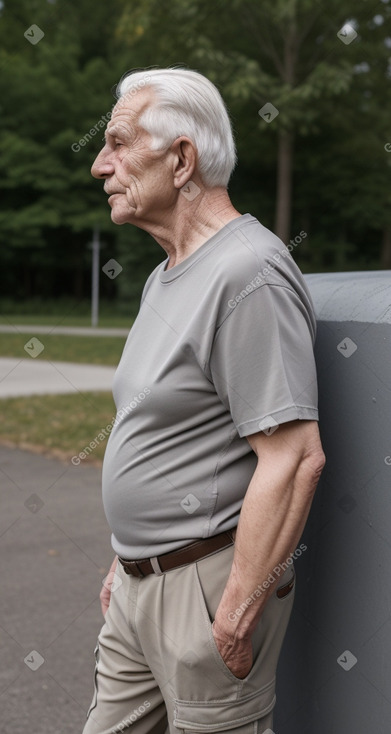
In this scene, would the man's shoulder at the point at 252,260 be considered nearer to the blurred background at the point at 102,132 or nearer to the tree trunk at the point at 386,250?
the blurred background at the point at 102,132

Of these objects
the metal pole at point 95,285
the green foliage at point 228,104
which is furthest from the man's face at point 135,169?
Answer: the metal pole at point 95,285

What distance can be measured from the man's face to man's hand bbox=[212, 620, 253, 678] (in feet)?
2.76

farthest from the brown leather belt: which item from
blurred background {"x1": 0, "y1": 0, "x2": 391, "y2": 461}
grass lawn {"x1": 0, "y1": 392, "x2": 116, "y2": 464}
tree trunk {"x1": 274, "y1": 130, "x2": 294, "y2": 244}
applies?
tree trunk {"x1": 274, "y1": 130, "x2": 294, "y2": 244}

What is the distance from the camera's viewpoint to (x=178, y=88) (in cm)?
181

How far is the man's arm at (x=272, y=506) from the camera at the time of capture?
164cm

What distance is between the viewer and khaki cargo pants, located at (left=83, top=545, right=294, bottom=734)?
175 centimetres

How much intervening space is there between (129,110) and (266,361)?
64 cm

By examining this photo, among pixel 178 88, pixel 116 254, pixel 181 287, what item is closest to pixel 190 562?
pixel 181 287

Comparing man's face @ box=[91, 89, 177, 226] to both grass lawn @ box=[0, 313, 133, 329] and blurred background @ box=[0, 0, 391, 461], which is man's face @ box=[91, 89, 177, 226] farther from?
grass lawn @ box=[0, 313, 133, 329]

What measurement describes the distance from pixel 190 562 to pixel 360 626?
0.39m

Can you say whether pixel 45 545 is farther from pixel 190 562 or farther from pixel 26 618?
pixel 190 562

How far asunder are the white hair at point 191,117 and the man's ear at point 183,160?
12 millimetres

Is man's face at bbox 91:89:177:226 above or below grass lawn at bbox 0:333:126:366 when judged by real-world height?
above

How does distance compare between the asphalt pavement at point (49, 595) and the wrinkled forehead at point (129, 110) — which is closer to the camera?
the wrinkled forehead at point (129, 110)
